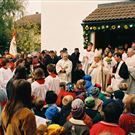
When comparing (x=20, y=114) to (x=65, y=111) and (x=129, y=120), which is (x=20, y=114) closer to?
(x=129, y=120)

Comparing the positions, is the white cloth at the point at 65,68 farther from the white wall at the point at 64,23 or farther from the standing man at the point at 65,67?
the white wall at the point at 64,23

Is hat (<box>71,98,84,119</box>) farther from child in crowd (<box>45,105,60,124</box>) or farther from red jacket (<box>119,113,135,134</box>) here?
child in crowd (<box>45,105,60,124</box>)

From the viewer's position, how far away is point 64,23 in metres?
24.4

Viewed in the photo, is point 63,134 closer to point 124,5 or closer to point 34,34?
point 124,5

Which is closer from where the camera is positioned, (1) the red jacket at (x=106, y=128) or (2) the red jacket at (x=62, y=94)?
(1) the red jacket at (x=106, y=128)

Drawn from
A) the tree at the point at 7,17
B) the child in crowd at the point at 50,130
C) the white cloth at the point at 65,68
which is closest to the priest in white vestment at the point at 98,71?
the white cloth at the point at 65,68

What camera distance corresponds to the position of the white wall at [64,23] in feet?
76.8

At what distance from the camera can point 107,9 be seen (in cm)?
2222

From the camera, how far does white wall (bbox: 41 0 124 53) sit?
2341 cm

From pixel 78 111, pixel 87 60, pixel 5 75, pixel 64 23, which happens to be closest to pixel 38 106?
pixel 78 111

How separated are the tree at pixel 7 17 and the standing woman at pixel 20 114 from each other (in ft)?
107

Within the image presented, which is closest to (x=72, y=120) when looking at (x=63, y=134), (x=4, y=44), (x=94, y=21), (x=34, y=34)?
(x=63, y=134)

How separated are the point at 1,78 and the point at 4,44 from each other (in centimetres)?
2768

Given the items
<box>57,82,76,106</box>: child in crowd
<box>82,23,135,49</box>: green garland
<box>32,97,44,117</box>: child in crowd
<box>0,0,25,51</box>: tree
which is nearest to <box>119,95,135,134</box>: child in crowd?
<box>32,97,44,117</box>: child in crowd
